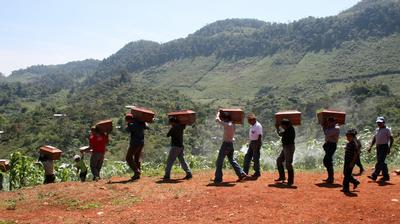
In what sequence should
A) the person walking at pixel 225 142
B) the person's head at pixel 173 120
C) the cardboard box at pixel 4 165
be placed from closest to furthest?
the person walking at pixel 225 142 < the person's head at pixel 173 120 < the cardboard box at pixel 4 165

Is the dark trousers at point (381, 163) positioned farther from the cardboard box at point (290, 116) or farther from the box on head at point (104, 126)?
the box on head at point (104, 126)

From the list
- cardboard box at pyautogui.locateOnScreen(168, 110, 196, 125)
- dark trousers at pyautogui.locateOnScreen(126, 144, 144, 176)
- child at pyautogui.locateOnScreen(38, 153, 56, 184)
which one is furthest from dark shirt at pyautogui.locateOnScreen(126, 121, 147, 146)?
child at pyautogui.locateOnScreen(38, 153, 56, 184)

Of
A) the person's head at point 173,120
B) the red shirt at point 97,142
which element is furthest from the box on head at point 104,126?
the person's head at point 173,120

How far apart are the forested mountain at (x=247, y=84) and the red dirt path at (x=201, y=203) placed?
115 ft

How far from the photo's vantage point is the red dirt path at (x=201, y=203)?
27.7 feet

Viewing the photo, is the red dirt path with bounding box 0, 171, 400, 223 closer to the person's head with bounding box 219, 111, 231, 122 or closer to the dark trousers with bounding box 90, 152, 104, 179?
the dark trousers with bounding box 90, 152, 104, 179

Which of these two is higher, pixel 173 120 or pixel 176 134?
pixel 173 120

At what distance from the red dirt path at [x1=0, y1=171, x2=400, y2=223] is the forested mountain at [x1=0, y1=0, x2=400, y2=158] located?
35.0 metres

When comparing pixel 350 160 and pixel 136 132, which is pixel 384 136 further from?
pixel 136 132

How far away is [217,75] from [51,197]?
149980 millimetres

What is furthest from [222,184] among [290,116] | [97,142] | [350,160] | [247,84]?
[247,84]

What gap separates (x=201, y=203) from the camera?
369 inches

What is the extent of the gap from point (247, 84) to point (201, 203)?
12864cm

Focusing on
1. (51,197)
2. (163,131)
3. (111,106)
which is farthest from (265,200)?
(111,106)
